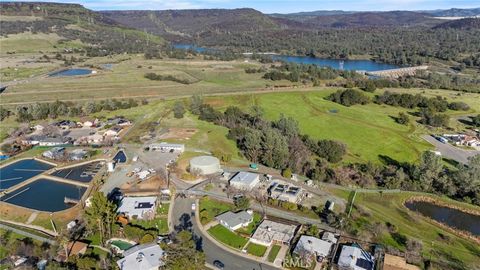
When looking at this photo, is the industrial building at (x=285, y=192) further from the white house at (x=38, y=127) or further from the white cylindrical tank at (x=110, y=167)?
the white house at (x=38, y=127)

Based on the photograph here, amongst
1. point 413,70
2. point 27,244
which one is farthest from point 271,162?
point 413,70

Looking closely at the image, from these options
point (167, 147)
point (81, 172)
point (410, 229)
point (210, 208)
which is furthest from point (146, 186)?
point (410, 229)

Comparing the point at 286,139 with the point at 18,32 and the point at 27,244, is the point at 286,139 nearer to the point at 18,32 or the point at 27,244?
the point at 27,244

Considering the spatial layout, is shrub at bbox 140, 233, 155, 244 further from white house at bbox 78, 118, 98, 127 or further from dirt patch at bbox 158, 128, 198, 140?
white house at bbox 78, 118, 98, 127

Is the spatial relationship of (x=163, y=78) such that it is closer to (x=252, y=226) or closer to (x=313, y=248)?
(x=252, y=226)

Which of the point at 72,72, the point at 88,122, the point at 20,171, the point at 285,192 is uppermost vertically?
the point at 72,72

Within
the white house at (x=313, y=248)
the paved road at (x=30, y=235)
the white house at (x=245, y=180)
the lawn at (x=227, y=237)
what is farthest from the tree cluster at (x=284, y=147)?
the paved road at (x=30, y=235)
